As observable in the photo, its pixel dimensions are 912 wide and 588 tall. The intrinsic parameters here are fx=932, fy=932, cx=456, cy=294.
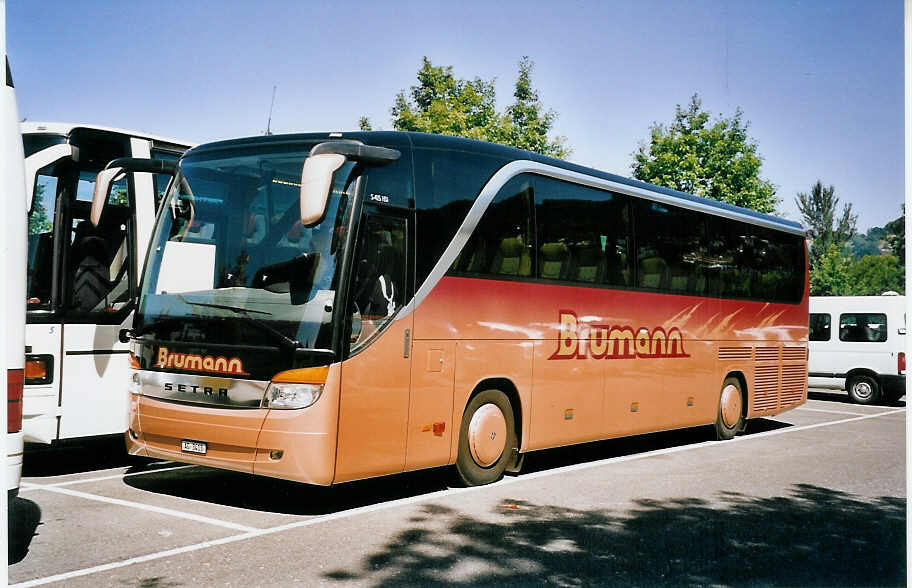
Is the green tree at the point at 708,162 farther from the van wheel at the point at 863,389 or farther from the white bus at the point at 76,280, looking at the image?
the white bus at the point at 76,280

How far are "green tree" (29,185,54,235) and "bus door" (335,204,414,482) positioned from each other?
11.0 feet

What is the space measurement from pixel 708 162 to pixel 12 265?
35.6 m

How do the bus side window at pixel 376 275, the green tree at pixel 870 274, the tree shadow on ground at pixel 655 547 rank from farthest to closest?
the green tree at pixel 870 274
the bus side window at pixel 376 275
the tree shadow on ground at pixel 655 547

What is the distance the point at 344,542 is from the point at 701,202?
899 cm

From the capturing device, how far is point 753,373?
15.1 m

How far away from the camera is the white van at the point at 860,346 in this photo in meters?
23.2

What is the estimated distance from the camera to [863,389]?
23484 mm

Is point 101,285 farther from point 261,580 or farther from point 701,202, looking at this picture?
point 701,202

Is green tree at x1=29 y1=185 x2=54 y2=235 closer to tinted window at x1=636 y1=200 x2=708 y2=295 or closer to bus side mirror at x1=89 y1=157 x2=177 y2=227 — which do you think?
bus side mirror at x1=89 y1=157 x2=177 y2=227

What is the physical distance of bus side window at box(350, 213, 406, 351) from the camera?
25.8ft

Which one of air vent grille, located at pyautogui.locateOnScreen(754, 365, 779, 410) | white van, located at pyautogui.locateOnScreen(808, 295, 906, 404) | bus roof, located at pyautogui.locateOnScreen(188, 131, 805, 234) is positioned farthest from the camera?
white van, located at pyautogui.locateOnScreen(808, 295, 906, 404)

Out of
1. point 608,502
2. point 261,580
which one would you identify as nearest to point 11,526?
point 261,580

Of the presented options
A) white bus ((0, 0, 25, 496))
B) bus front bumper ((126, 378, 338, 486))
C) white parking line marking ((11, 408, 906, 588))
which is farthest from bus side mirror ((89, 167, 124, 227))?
white parking line marking ((11, 408, 906, 588))

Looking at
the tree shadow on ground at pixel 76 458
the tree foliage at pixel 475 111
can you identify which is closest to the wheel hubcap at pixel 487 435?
the tree shadow on ground at pixel 76 458
